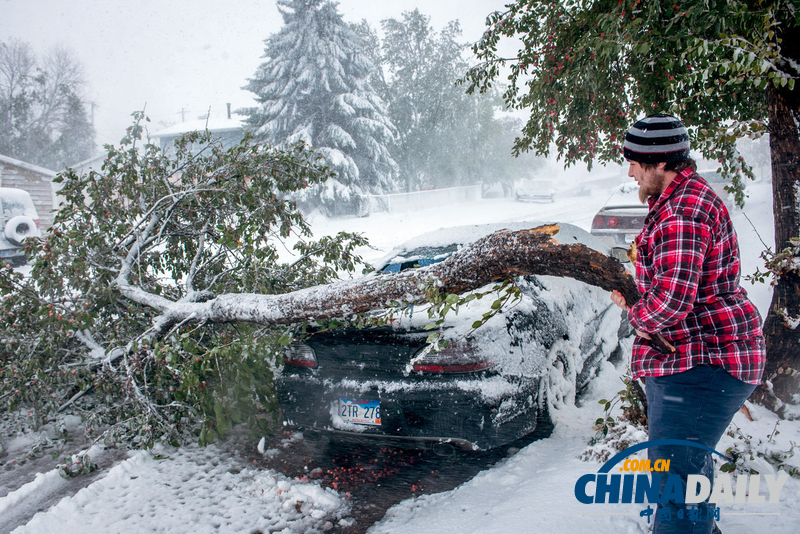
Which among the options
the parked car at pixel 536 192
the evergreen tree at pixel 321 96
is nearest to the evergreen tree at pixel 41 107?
the evergreen tree at pixel 321 96

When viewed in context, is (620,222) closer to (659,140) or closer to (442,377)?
(442,377)

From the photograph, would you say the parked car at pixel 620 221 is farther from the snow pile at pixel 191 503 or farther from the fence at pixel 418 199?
the fence at pixel 418 199

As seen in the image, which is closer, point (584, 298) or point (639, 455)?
point (639, 455)

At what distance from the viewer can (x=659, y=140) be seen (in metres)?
1.73

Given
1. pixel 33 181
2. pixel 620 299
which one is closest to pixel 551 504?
pixel 620 299

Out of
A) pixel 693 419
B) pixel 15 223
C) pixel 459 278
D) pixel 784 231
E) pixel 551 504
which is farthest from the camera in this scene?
pixel 15 223

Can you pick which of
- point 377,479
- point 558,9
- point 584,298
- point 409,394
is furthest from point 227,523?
point 558,9

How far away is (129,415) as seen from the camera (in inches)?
139

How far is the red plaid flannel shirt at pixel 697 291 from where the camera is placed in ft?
5.16

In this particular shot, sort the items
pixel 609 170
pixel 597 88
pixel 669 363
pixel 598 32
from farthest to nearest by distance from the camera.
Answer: pixel 609 170, pixel 597 88, pixel 598 32, pixel 669 363

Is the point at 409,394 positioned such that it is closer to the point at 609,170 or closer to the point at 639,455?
the point at 639,455

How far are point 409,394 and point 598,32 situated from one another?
3312 millimetres

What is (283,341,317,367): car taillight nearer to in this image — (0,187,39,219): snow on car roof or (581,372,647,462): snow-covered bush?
(581,372,647,462): snow-covered bush

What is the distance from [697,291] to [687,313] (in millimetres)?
115
